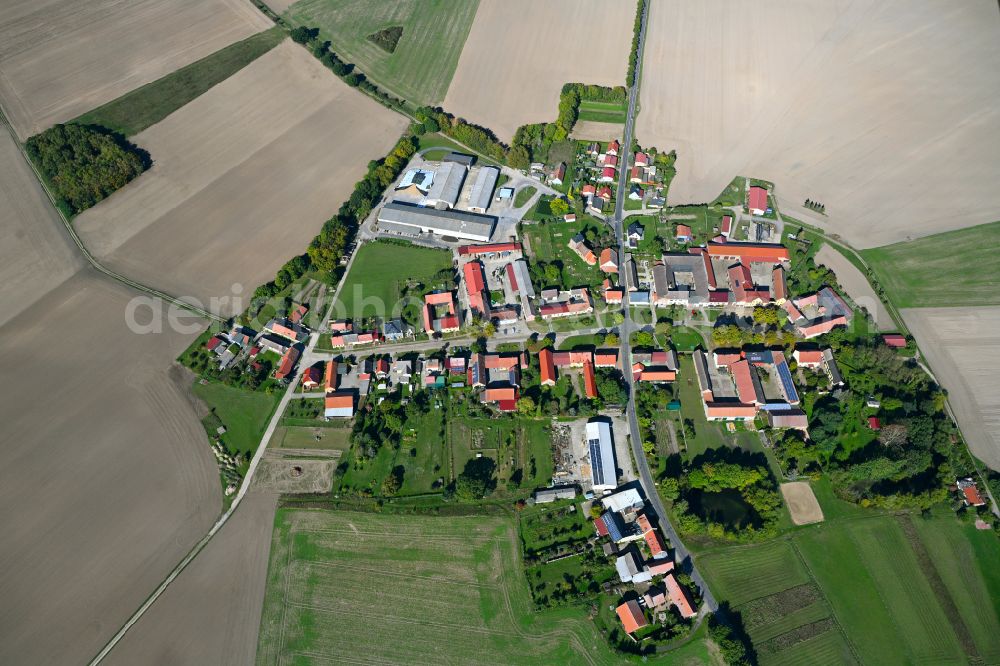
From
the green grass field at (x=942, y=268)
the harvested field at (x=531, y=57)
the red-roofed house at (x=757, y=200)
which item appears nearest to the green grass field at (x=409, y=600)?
the green grass field at (x=942, y=268)

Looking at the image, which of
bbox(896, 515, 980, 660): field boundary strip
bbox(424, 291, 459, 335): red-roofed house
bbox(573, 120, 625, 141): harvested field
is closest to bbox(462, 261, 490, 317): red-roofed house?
bbox(424, 291, 459, 335): red-roofed house

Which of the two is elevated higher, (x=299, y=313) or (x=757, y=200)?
(x=757, y=200)

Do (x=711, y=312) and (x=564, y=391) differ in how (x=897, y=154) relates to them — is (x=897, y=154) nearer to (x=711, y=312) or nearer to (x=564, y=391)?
(x=711, y=312)

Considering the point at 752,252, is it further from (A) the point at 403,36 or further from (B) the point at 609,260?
(A) the point at 403,36

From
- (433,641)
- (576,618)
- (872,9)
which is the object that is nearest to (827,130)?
(872,9)

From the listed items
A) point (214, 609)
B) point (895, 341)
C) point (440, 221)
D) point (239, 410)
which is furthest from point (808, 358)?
point (214, 609)

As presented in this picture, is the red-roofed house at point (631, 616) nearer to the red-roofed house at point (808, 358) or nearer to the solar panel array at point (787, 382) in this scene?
the solar panel array at point (787, 382)
